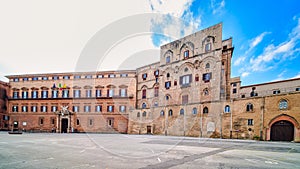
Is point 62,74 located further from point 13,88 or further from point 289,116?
point 289,116

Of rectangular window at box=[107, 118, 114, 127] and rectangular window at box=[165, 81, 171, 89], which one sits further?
rectangular window at box=[107, 118, 114, 127]

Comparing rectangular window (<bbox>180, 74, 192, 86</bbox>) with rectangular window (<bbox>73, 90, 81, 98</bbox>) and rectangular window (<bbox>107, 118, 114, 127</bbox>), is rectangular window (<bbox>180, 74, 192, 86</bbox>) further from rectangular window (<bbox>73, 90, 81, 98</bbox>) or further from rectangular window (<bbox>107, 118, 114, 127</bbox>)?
rectangular window (<bbox>73, 90, 81, 98</bbox>)

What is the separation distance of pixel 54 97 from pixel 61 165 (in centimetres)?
4122

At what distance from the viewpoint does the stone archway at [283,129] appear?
2165 cm

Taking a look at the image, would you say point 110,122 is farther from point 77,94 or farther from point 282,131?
point 282,131

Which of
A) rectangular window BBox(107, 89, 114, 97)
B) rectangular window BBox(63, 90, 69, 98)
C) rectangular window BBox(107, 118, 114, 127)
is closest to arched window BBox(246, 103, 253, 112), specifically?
rectangular window BBox(107, 118, 114, 127)

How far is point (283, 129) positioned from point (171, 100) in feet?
64.0

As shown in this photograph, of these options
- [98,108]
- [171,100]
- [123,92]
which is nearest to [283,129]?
[171,100]

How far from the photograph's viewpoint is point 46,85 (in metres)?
44.0

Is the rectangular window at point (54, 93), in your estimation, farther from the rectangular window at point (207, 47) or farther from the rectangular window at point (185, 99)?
the rectangular window at point (207, 47)

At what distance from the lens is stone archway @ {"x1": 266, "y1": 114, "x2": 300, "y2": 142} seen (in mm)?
21648

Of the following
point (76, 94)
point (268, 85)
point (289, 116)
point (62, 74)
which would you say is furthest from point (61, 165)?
point (268, 85)

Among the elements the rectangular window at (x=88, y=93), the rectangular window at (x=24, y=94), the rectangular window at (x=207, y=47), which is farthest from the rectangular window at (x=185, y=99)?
the rectangular window at (x=24, y=94)

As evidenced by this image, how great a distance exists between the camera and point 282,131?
22672 mm
